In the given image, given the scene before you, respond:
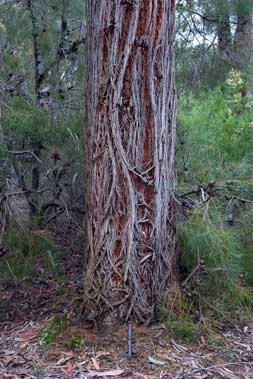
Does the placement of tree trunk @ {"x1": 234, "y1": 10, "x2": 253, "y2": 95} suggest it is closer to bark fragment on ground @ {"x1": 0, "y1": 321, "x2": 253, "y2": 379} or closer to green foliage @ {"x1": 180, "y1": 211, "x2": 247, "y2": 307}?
green foliage @ {"x1": 180, "y1": 211, "x2": 247, "y2": 307}

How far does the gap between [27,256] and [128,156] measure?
153cm

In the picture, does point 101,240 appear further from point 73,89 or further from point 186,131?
point 73,89

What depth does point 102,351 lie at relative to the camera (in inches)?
134

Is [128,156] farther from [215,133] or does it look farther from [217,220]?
[215,133]

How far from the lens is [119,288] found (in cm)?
356

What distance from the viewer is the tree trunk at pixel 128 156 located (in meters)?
3.54

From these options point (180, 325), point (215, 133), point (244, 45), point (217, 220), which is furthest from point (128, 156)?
point (244, 45)

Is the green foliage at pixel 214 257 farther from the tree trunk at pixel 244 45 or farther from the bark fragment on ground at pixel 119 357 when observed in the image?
the tree trunk at pixel 244 45

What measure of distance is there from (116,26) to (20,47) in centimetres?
279

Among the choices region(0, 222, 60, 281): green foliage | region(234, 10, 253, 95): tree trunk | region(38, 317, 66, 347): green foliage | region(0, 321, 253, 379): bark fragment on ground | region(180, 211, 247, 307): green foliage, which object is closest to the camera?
region(0, 321, 253, 379): bark fragment on ground

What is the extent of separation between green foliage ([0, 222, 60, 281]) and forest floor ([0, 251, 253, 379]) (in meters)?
0.52

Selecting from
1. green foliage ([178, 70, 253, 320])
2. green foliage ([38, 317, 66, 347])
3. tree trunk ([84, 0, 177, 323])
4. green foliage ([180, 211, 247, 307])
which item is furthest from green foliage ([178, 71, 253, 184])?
green foliage ([38, 317, 66, 347])

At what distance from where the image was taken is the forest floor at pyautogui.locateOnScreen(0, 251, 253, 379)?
10.5ft

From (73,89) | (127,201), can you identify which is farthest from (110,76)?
(73,89)
